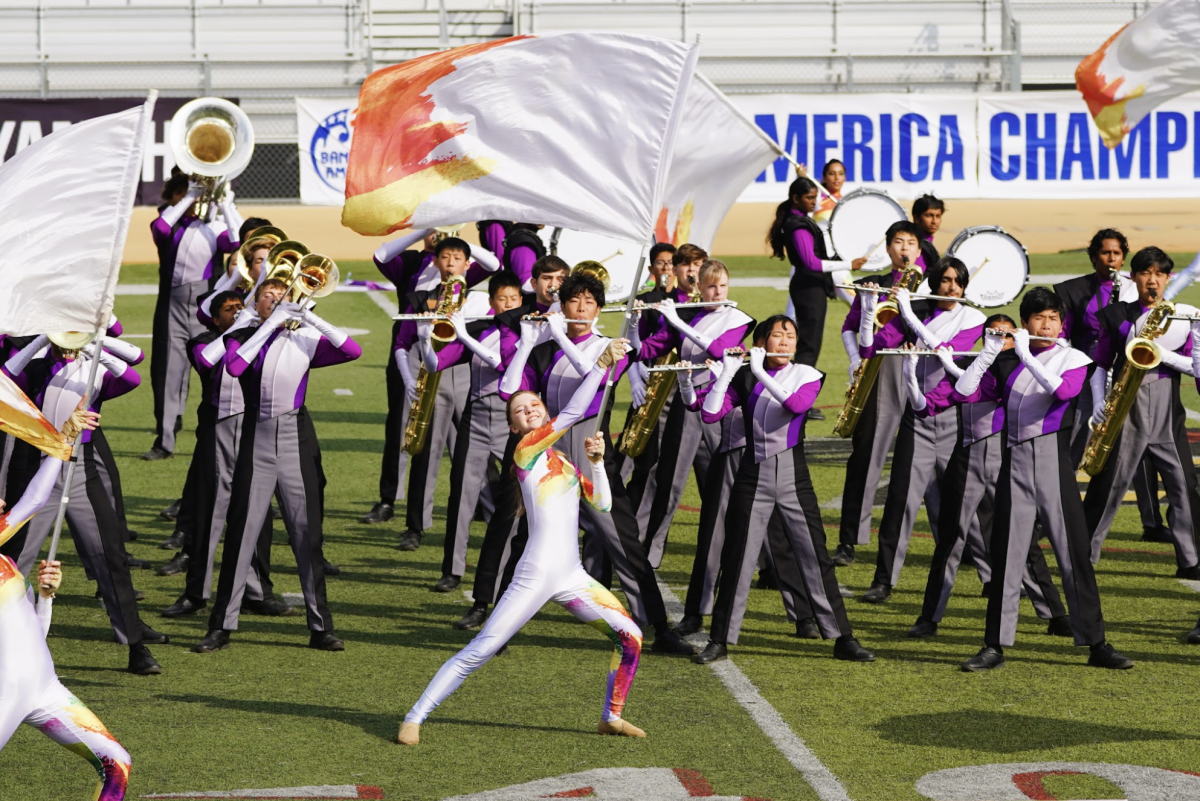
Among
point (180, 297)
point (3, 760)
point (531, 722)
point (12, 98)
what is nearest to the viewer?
point (3, 760)

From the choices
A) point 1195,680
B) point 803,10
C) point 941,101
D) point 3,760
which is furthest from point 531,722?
point 803,10

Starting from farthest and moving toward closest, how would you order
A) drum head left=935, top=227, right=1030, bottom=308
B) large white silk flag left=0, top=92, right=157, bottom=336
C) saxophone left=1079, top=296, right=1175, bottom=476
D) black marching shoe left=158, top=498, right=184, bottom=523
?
drum head left=935, top=227, right=1030, bottom=308, black marching shoe left=158, top=498, right=184, bottom=523, saxophone left=1079, top=296, right=1175, bottom=476, large white silk flag left=0, top=92, right=157, bottom=336

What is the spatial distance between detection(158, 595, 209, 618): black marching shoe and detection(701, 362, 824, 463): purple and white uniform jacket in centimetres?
287

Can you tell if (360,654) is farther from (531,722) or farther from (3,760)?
(3,760)

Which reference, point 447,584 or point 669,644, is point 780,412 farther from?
point 447,584

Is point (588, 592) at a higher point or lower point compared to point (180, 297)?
lower

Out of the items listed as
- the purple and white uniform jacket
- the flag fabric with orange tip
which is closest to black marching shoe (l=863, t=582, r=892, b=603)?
the purple and white uniform jacket

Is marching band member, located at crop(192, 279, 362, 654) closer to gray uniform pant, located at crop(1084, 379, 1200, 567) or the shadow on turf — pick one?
the shadow on turf

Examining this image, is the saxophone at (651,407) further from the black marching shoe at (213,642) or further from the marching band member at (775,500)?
the black marching shoe at (213,642)

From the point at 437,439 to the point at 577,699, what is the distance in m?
2.99

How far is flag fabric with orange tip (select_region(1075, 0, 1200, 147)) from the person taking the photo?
29.0 feet

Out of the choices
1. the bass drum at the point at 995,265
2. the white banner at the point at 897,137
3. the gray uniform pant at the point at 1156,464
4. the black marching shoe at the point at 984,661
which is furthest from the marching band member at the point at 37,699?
the white banner at the point at 897,137

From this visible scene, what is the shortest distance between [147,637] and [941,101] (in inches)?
703

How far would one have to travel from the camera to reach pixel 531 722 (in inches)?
258
